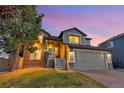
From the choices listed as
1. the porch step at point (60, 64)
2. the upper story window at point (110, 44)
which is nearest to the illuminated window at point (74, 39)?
the porch step at point (60, 64)

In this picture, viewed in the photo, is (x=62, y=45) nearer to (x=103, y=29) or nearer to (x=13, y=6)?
(x=103, y=29)

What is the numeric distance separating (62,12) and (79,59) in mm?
5877

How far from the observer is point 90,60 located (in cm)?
1820

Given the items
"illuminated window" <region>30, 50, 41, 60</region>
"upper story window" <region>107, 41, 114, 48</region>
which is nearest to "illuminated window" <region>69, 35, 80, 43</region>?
"illuminated window" <region>30, 50, 41, 60</region>

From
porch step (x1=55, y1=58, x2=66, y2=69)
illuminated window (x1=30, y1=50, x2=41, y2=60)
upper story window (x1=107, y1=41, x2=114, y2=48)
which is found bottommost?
porch step (x1=55, y1=58, x2=66, y2=69)

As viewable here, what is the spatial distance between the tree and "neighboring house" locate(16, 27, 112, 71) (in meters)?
2.41

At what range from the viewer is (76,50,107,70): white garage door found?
17.5 meters

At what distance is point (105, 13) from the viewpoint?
17859mm

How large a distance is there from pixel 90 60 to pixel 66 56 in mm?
3127

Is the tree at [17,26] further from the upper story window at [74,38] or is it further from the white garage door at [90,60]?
the upper story window at [74,38]

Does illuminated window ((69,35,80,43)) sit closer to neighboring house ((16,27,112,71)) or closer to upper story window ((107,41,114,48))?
neighboring house ((16,27,112,71))
